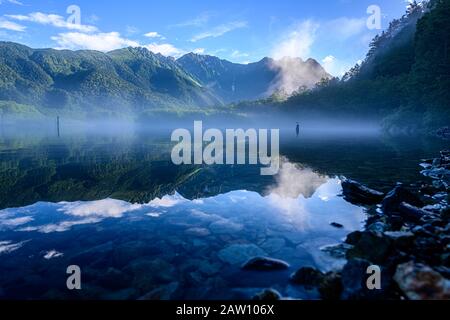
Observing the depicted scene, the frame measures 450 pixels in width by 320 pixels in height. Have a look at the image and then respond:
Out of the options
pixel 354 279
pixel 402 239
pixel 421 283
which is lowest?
pixel 354 279

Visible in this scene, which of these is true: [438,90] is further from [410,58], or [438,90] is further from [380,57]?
[380,57]

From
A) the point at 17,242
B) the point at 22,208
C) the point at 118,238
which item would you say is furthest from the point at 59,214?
the point at 118,238

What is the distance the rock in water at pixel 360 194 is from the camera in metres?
13.9

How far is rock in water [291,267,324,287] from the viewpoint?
22.4ft

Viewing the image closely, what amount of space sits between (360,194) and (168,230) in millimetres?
9232

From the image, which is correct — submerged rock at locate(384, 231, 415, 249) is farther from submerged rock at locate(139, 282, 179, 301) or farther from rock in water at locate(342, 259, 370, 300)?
submerged rock at locate(139, 282, 179, 301)

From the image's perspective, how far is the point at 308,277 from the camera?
23.0 feet

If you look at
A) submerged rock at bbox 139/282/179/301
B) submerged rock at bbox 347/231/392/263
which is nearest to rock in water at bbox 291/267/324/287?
submerged rock at bbox 347/231/392/263

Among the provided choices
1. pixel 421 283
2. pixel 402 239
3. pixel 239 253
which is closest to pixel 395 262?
pixel 402 239

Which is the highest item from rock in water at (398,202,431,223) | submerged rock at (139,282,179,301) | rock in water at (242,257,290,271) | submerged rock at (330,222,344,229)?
rock in water at (398,202,431,223)

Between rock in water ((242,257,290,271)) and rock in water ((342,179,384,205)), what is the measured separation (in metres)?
7.72

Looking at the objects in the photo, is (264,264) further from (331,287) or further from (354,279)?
(354,279)

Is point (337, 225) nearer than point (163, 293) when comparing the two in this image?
No
